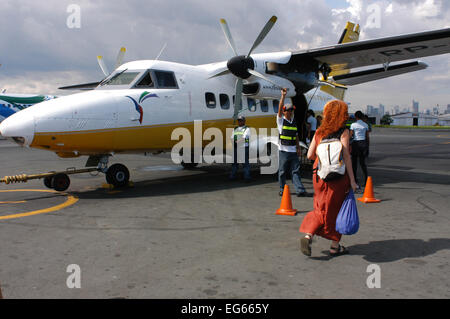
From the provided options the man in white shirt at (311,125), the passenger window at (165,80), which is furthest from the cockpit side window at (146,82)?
the man in white shirt at (311,125)

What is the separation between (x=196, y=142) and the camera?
10.0 metres

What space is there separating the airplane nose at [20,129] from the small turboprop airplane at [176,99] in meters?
0.02

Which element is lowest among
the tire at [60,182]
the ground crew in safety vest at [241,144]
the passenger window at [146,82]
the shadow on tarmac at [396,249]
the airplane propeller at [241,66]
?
the shadow on tarmac at [396,249]

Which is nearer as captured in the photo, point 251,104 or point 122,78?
point 122,78

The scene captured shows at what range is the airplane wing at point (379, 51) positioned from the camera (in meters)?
9.27

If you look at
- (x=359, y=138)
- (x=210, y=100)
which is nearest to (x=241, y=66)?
(x=210, y=100)

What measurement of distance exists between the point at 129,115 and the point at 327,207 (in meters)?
5.41

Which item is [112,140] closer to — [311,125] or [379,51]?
[311,125]

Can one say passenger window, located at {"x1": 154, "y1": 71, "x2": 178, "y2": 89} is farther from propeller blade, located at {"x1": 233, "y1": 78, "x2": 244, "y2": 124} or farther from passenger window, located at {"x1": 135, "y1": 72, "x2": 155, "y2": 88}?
propeller blade, located at {"x1": 233, "y1": 78, "x2": 244, "y2": 124}

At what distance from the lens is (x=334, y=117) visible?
14.6ft

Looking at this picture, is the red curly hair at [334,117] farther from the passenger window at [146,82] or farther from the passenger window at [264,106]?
the passenger window at [264,106]

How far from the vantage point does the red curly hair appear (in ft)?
14.5

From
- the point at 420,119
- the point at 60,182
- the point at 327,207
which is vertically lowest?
the point at 60,182

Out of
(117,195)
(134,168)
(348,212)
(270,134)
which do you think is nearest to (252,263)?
(348,212)
